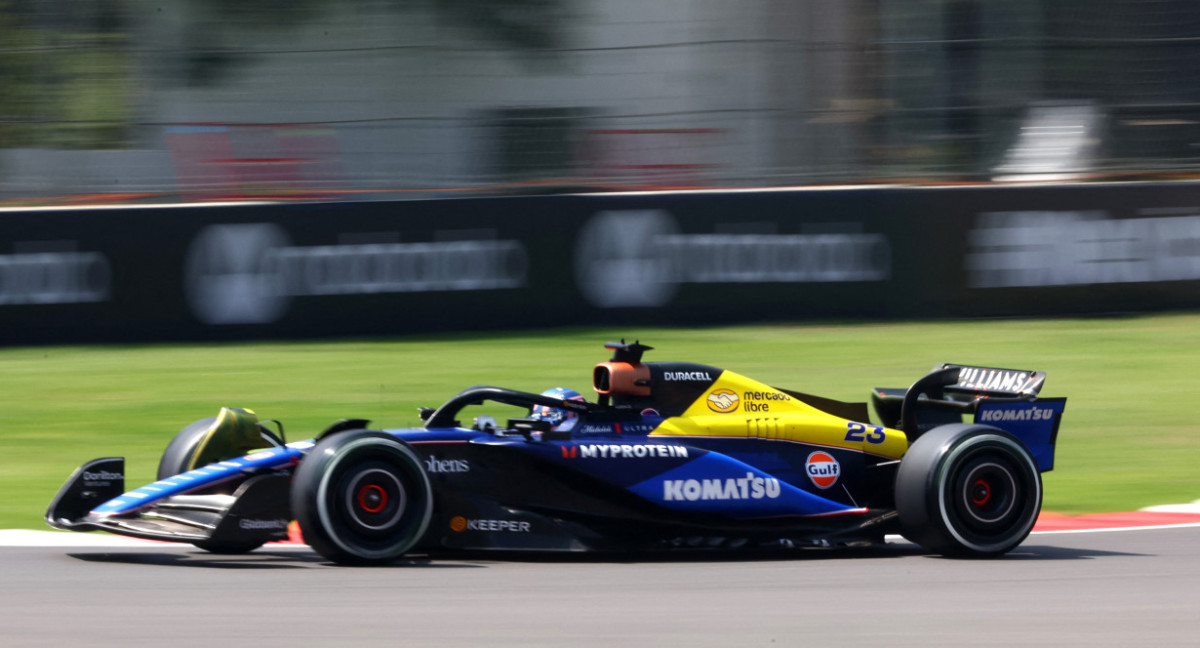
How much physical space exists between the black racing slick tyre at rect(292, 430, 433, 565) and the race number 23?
207 cm

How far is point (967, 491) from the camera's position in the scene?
270 inches

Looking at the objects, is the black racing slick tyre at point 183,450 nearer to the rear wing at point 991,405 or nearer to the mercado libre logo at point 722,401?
the mercado libre logo at point 722,401

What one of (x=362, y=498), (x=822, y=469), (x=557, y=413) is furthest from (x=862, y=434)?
(x=362, y=498)

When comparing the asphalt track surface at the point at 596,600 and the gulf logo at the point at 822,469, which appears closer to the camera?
the asphalt track surface at the point at 596,600

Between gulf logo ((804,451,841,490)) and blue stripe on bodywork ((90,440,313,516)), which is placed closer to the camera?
blue stripe on bodywork ((90,440,313,516))

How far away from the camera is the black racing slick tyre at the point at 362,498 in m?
6.11

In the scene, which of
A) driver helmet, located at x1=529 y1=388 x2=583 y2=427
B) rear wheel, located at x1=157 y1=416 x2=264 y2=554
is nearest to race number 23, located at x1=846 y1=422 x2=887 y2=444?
driver helmet, located at x1=529 y1=388 x2=583 y2=427

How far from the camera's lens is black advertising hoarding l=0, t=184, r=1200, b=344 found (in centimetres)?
1447

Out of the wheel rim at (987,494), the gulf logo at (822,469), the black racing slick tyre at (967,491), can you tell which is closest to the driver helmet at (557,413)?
the gulf logo at (822,469)

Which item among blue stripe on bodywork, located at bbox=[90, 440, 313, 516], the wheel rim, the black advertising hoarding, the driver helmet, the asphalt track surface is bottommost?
the asphalt track surface

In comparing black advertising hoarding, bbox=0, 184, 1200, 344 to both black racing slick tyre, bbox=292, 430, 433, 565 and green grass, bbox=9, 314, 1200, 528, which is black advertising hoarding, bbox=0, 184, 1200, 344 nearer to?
green grass, bbox=9, 314, 1200, 528

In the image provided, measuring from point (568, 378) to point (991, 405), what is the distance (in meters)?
6.14

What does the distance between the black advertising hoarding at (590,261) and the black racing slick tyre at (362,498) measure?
8.70 metres

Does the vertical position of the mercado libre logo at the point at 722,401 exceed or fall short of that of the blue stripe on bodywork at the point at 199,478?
it exceeds it
